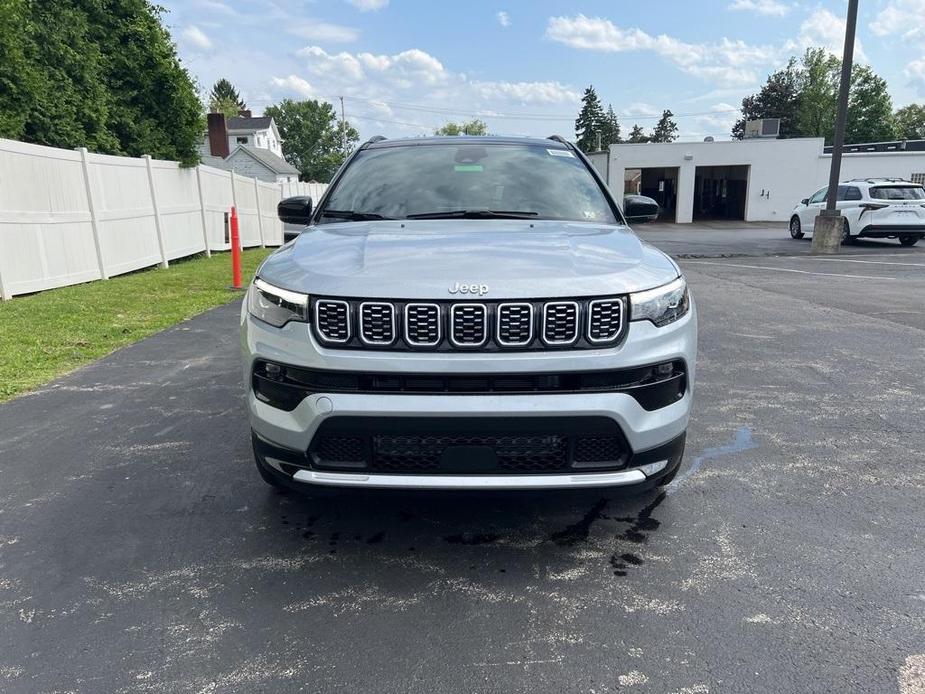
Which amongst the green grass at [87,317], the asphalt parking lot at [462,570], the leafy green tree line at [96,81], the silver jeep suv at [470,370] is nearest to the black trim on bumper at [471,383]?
the silver jeep suv at [470,370]

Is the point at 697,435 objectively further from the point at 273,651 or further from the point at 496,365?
the point at 273,651

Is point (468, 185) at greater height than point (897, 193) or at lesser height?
greater

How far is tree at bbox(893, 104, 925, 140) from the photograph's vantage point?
90.9 m

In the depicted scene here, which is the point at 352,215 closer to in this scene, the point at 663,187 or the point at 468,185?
the point at 468,185

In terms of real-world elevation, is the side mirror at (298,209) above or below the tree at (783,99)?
below

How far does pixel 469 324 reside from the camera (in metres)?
2.51

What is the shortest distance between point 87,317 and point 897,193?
19.5 m

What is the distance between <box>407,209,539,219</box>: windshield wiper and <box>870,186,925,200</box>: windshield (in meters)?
18.4

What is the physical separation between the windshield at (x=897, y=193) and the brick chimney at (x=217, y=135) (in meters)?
36.0

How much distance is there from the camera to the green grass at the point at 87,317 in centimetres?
608

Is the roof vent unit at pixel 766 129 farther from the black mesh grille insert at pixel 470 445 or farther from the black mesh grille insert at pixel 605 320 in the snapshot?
the black mesh grille insert at pixel 470 445

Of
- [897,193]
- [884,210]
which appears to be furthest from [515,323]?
[897,193]

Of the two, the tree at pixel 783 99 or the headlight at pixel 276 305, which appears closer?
the headlight at pixel 276 305

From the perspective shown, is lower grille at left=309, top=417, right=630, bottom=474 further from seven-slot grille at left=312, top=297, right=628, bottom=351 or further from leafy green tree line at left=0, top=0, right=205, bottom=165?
leafy green tree line at left=0, top=0, right=205, bottom=165
